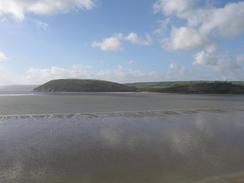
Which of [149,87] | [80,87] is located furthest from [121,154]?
[80,87]

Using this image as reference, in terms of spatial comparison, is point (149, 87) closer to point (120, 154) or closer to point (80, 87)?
point (80, 87)

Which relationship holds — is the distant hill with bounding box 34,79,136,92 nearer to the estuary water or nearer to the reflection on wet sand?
the reflection on wet sand

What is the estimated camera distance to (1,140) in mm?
12383

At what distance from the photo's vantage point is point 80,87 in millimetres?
120062

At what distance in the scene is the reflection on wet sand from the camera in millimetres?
7766

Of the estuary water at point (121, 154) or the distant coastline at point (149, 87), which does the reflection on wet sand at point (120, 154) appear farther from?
the distant coastline at point (149, 87)

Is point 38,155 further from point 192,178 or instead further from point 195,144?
point 195,144

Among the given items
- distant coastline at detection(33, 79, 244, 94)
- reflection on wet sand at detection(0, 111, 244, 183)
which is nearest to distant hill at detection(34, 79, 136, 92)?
distant coastline at detection(33, 79, 244, 94)

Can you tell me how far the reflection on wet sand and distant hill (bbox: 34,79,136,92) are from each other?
102559 mm

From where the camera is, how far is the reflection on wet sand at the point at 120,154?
25.5 feet

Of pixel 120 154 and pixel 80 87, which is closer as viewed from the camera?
pixel 120 154

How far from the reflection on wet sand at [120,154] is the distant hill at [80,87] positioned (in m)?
103

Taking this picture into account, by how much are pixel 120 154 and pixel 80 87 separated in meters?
112

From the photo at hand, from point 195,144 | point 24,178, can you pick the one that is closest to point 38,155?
point 24,178
